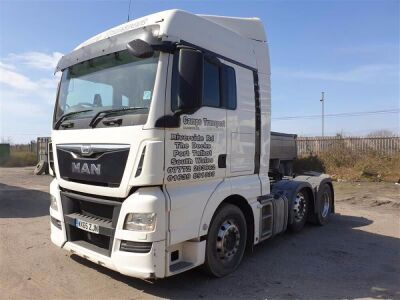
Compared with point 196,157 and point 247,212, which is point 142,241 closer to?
point 196,157

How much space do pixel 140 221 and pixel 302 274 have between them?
2607 millimetres

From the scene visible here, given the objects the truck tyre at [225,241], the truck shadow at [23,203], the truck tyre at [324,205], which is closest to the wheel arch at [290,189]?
the truck tyre at [324,205]

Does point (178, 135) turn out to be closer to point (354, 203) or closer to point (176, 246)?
point (176, 246)

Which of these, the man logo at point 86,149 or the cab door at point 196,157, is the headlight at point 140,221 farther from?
the man logo at point 86,149

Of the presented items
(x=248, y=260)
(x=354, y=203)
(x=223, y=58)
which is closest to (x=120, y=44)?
(x=223, y=58)

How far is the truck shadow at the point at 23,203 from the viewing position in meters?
10.2

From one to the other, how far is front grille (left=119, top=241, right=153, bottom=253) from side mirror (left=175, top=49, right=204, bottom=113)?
1544 millimetres

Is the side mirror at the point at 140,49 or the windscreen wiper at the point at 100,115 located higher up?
the side mirror at the point at 140,49

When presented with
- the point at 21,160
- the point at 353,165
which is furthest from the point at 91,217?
the point at 21,160

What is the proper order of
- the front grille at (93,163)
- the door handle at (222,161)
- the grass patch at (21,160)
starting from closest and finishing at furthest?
the front grille at (93,163), the door handle at (222,161), the grass patch at (21,160)

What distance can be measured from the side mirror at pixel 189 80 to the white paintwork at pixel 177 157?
0.14 metres

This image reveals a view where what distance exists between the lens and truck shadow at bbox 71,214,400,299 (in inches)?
195

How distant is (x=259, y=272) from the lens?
5684 mm

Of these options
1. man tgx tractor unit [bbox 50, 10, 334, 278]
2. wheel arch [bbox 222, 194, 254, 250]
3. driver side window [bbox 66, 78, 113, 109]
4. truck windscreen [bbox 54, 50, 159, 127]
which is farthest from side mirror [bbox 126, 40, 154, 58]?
wheel arch [bbox 222, 194, 254, 250]
